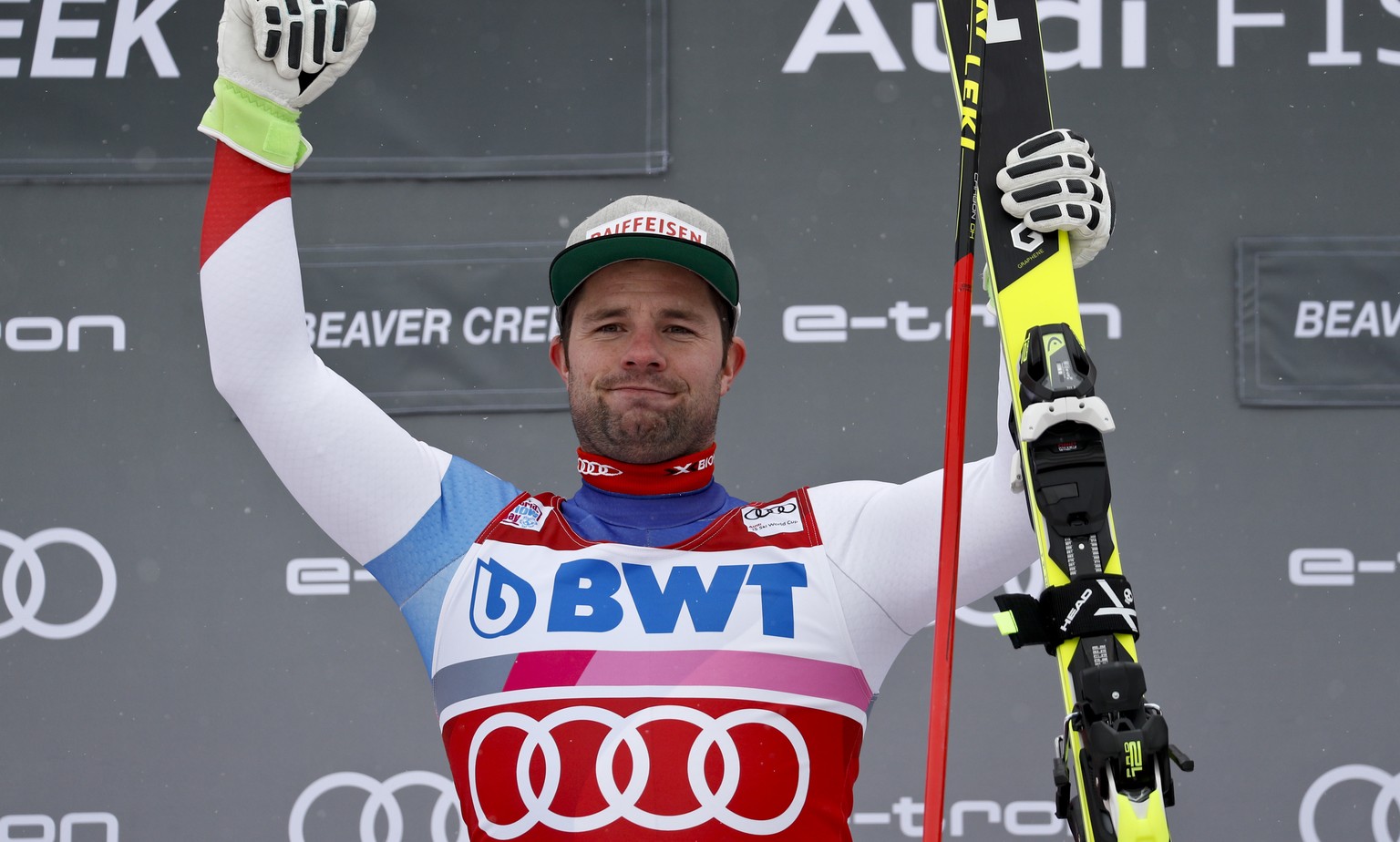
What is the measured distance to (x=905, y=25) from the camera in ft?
10.3

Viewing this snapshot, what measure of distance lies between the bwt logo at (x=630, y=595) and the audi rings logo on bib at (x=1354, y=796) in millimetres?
2179

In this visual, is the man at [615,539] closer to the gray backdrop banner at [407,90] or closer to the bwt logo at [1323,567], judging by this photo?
the gray backdrop banner at [407,90]

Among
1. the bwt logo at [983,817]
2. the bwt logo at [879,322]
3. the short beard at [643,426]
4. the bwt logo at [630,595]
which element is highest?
the bwt logo at [879,322]

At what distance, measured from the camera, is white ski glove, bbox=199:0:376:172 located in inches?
54.2

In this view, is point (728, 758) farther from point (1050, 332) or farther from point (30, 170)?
point (30, 170)

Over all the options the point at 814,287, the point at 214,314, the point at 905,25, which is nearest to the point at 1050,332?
the point at 214,314

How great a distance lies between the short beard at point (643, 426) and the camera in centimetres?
155

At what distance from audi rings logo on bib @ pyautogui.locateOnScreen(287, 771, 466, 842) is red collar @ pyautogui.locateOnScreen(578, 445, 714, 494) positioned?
5.82 ft

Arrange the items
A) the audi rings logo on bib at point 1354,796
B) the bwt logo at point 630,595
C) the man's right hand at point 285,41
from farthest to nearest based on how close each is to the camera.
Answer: the audi rings logo on bib at point 1354,796 → the bwt logo at point 630,595 → the man's right hand at point 285,41

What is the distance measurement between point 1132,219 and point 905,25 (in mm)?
772

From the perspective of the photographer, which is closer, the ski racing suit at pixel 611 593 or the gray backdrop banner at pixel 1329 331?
the ski racing suit at pixel 611 593

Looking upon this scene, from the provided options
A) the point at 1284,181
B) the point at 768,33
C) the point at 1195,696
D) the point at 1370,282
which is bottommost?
the point at 1195,696

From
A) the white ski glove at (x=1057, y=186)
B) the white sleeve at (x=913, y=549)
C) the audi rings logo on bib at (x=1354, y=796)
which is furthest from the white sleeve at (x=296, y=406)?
the audi rings logo on bib at (x=1354, y=796)

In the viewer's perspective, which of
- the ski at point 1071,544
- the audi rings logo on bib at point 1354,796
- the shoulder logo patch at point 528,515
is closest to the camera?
the ski at point 1071,544
